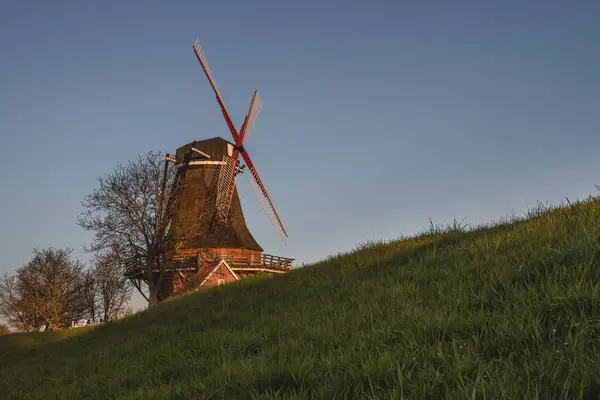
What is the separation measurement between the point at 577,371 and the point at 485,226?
673cm

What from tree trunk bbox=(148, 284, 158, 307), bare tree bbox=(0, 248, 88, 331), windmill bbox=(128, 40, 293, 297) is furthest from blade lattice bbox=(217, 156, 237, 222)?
bare tree bbox=(0, 248, 88, 331)

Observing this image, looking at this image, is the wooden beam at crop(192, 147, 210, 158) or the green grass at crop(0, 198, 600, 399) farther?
the wooden beam at crop(192, 147, 210, 158)

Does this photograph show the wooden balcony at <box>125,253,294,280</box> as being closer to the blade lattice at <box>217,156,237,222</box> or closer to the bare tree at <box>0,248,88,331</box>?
the blade lattice at <box>217,156,237,222</box>

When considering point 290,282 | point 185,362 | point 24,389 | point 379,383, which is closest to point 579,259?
point 379,383

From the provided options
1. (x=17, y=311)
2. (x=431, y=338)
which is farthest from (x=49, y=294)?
(x=431, y=338)

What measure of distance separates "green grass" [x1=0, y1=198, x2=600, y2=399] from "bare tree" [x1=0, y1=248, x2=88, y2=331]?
51.3 meters

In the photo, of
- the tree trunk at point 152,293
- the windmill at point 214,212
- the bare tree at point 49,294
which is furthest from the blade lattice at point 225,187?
the bare tree at point 49,294

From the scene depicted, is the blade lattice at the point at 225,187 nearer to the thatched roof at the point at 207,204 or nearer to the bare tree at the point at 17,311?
the thatched roof at the point at 207,204

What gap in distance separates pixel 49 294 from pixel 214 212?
29.1 meters

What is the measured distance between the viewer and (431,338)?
3496mm

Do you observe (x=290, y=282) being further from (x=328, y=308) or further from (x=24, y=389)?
(x=24, y=389)

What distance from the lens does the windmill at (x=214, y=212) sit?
33.7 metres

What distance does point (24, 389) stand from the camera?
904 cm

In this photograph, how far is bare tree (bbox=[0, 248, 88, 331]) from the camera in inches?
2021
